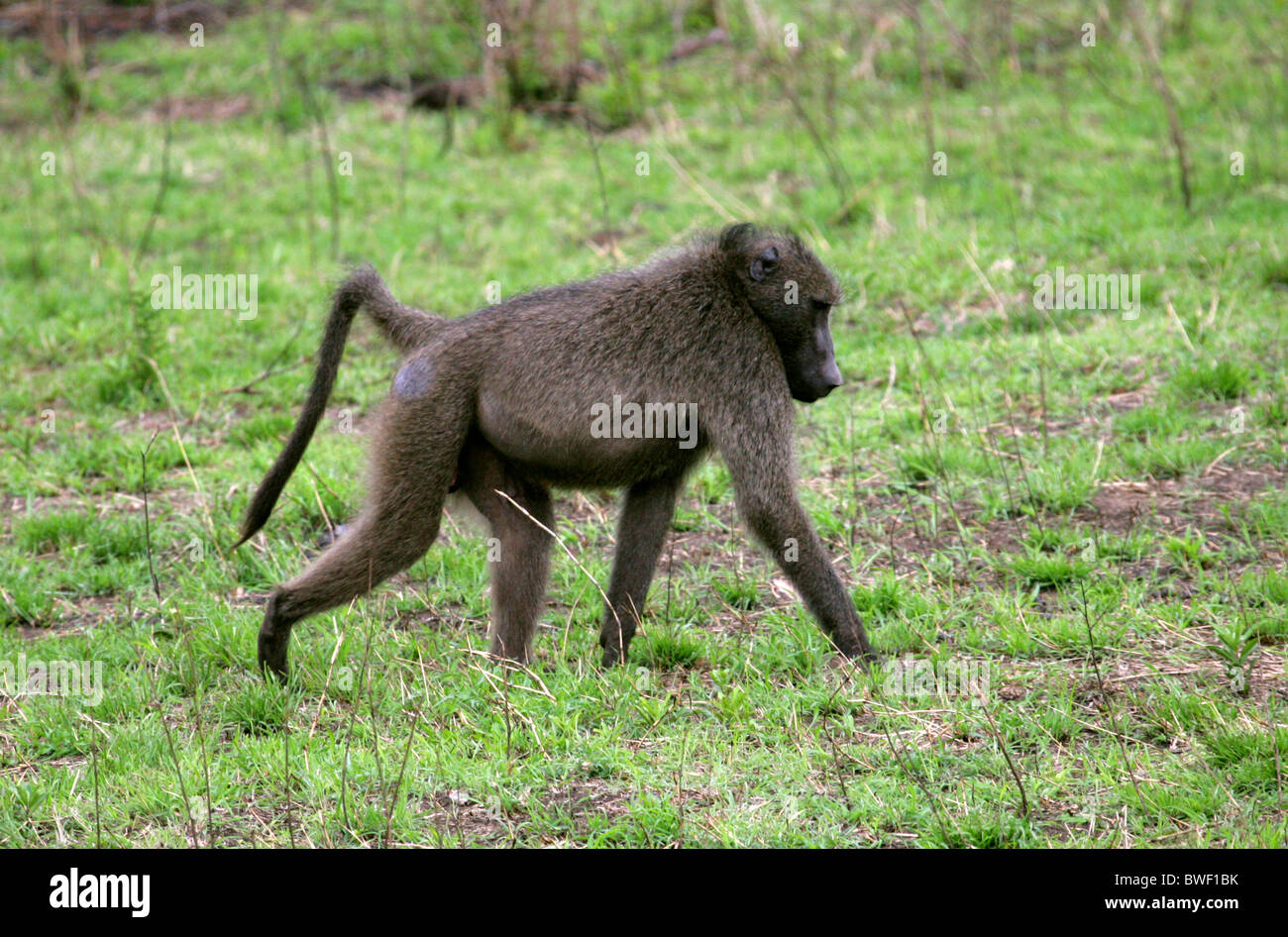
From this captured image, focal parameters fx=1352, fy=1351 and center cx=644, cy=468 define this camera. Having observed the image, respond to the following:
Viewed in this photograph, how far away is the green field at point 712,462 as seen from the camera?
3.72m

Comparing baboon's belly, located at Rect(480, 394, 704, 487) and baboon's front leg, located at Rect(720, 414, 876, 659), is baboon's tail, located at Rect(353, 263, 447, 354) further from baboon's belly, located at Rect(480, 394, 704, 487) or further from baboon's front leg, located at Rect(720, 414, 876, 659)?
baboon's front leg, located at Rect(720, 414, 876, 659)

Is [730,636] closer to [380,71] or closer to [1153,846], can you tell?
[1153,846]

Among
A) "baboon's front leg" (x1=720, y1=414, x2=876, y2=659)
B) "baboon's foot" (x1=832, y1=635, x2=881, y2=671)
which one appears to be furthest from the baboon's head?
Result: "baboon's foot" (x1=832, y1=635, x2=881, y2=671)

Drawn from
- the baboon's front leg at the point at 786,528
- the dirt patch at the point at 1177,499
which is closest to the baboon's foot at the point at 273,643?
Result: the baboon's front leg at the point at 786,528

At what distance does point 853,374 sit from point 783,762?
11.3ft

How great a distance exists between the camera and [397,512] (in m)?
4.32

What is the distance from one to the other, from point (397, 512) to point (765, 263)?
1484 mm

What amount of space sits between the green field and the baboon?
9.5 inches

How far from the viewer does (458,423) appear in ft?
14.3

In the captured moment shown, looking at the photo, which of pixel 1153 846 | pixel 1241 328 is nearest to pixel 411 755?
pixel 1153 846

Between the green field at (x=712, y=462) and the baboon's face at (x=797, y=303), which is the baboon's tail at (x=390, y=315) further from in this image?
the baboon's face at (x=797, y=303)

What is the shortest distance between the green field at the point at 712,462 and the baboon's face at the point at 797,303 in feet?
2.00

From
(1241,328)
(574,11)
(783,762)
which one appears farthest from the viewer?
(574,11)

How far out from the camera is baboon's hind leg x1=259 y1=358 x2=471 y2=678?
4.32 meters
